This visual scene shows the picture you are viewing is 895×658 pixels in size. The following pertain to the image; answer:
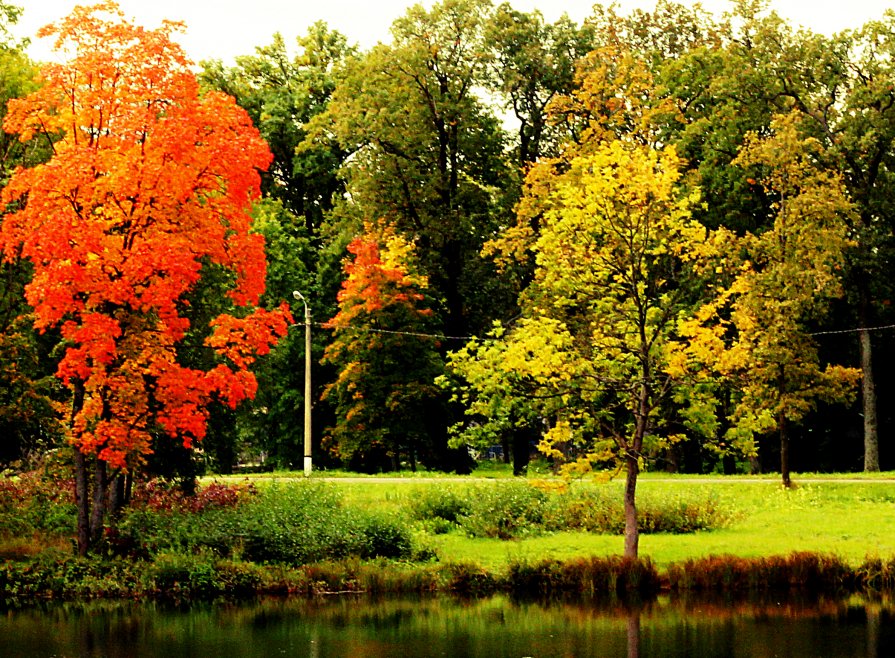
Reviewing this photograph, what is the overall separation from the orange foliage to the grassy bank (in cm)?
274

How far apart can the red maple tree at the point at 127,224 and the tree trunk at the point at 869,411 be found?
27.8 metres

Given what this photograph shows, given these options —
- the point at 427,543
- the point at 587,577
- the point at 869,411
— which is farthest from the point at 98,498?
the point at 869,411

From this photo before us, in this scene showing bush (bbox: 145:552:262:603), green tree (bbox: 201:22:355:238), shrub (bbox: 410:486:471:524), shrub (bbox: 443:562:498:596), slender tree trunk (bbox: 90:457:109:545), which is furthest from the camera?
green tree (bbox: 201:22:355:238)

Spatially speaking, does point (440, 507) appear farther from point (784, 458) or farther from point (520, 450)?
point (520, 450)

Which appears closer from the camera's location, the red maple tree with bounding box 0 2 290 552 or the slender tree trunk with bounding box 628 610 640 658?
the slender tree trunk with bounding box 628 610 640 658

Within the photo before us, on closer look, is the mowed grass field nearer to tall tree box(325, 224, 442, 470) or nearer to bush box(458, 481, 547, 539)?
bush box(458, 481, 547, 539)

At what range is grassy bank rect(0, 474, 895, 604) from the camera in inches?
1138

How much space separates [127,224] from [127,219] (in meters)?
0.40

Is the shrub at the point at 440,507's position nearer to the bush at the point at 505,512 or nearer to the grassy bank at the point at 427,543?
the grassy bank at the point at 427,543

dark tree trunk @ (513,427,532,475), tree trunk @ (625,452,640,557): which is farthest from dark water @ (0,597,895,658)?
dark tree trunk @ (513,427,532,475)

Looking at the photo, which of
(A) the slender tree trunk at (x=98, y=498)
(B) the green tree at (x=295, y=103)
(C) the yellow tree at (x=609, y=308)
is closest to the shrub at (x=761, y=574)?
(C) the yellow tree at (x=609, y=308)

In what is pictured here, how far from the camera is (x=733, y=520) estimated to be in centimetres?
3538

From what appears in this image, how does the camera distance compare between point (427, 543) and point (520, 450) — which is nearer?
point (427, 543)

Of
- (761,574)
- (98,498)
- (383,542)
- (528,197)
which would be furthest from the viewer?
(528,197)
